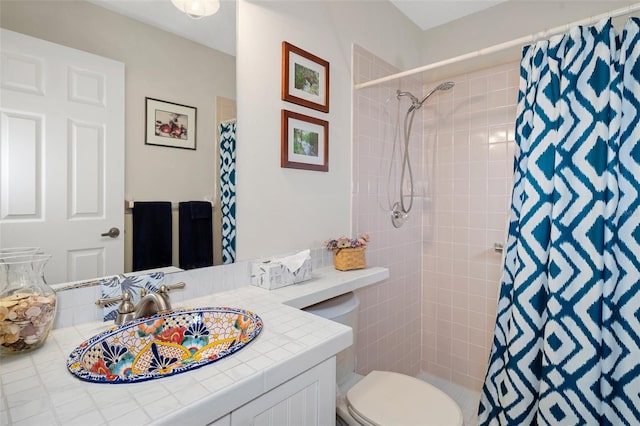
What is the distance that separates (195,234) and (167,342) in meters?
0.40

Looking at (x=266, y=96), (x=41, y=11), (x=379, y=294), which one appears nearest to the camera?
(x=41, y=11)

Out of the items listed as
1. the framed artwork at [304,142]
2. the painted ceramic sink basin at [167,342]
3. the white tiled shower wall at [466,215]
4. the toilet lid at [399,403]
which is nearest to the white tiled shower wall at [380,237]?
the white tiled shower wall at [466,215]

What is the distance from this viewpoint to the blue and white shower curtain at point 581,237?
4.23ft

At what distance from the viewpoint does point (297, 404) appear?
823 millimetres

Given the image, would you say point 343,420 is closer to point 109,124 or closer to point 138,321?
point 138,321

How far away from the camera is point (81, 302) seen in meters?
0.98

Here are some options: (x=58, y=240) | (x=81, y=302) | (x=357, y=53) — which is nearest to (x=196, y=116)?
(x=58, y=240)

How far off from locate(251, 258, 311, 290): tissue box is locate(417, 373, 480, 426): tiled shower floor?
149cm

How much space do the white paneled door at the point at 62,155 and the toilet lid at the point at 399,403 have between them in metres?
1.01

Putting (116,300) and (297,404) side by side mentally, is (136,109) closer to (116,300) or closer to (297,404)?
(116,300)

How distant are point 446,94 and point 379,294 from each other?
1482mm

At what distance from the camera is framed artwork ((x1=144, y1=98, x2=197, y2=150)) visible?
111 cm

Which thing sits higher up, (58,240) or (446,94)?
(446,94)

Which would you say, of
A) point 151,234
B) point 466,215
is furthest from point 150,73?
point 466,215
